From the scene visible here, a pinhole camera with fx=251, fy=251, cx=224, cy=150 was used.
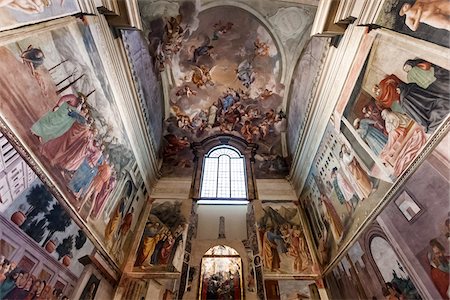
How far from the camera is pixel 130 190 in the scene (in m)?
8.66

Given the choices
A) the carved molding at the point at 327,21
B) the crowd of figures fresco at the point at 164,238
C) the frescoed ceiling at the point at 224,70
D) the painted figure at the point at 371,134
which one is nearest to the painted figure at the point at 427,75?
the painted figure at the point at 371,134

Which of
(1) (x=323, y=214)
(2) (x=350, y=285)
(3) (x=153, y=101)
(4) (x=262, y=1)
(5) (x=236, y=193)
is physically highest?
(4) (x=262, y=1)

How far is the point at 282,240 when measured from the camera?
29.7 feet

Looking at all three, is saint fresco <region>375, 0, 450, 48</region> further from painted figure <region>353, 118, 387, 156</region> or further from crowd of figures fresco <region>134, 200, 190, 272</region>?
crowd of figures fresco <region>134, 200, 190, 272</region>

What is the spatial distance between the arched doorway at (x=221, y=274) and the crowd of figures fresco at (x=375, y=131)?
112 inches

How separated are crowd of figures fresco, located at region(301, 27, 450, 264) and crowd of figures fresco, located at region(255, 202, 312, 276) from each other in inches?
27.4

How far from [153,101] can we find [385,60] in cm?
816

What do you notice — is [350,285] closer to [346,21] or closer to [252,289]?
[252,289]

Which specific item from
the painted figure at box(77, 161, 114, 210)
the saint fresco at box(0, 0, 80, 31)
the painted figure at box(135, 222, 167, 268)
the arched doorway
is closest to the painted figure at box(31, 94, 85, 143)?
the saint fresco at box(0, 0, 80, 31)

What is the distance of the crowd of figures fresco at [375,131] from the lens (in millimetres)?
4195

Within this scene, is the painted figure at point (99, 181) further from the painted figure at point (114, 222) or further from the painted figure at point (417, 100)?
the painted figure at point (417, 100)

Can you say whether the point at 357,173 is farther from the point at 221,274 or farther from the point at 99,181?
the point at 99,181

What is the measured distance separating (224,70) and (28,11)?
8526 mm

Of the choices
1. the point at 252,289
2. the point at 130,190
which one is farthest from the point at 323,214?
the point at 130,190
